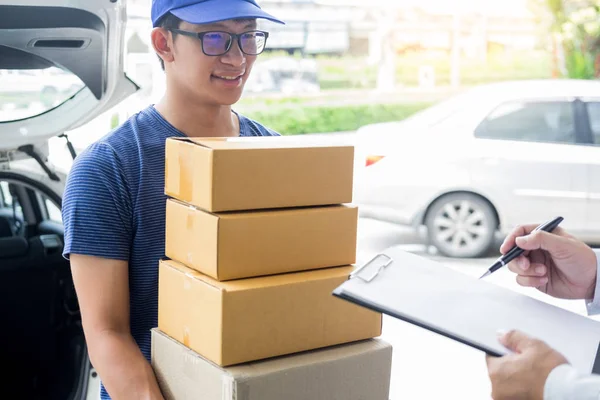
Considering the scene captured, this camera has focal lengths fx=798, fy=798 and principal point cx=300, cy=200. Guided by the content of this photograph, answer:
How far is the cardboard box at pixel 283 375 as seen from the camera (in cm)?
112

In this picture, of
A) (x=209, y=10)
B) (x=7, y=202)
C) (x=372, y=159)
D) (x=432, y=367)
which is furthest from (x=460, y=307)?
(x=372, y=159)

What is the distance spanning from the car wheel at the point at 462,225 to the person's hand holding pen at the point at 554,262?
11.9ft

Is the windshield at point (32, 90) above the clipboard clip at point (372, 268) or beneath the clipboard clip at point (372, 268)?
above

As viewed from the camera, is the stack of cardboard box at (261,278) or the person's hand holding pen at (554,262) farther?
the person's hand holding pen at (554,262)

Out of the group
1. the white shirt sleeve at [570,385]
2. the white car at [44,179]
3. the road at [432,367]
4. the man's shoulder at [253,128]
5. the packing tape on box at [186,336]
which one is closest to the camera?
the white shirt sleeve at [570,385]

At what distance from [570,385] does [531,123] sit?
4249 millimetres

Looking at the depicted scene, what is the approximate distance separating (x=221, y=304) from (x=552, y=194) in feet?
13.7

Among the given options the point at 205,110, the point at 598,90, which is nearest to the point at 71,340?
the point at 205,110

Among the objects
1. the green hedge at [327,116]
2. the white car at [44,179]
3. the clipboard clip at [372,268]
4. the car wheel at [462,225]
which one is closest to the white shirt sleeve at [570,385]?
the clipboard clip at [372,268]

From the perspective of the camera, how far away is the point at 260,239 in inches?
46.1

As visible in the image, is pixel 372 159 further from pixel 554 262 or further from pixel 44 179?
pixel 554 262

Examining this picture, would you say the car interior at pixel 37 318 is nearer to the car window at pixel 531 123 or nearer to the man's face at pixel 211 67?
the man's face at pixel 211 67

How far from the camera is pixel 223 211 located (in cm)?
115

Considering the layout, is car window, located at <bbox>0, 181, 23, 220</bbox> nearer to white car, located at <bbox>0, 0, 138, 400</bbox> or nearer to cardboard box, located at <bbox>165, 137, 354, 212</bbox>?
white car, located at <bbox>0, 0, 138, 400</bbox>
